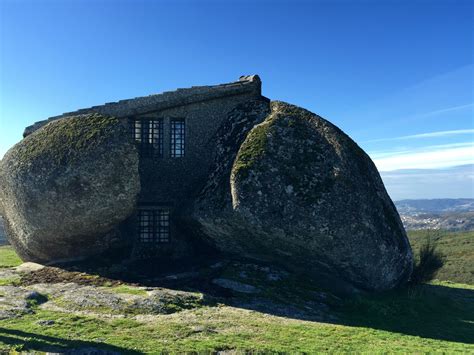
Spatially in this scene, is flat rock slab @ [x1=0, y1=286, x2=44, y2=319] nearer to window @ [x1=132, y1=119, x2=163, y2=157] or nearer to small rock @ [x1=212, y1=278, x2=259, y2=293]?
small rock @ [x1=212, y1=278, x2=259, y2=293]

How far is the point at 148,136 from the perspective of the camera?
23.3 m

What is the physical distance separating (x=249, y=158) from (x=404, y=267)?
9.42m

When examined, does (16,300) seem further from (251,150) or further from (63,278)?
(251,150)

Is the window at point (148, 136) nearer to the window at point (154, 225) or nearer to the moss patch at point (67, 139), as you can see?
the moss patch at point (67, 139)

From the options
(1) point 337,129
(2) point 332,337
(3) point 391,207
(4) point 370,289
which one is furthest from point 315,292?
(1) point 337,129

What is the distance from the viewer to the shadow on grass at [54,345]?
407 inches

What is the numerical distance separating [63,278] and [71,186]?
14.2 ft

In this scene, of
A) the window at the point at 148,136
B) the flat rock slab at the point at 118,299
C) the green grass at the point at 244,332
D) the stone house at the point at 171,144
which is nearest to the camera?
the green grass at the point at 244,332

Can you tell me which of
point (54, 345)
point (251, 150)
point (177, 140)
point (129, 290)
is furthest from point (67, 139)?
point (54, 345)

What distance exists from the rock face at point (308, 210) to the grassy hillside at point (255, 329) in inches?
72.5

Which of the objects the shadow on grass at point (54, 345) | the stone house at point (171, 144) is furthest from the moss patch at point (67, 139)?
the shadow on grass at point (54, 345)

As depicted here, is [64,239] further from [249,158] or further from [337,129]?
[337,129]

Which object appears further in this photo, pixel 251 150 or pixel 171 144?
pixel 171 144

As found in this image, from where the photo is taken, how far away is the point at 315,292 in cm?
1727
